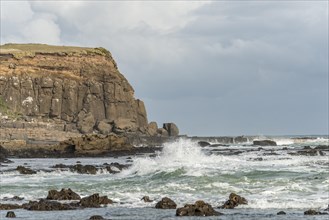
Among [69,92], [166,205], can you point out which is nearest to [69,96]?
[69,92]

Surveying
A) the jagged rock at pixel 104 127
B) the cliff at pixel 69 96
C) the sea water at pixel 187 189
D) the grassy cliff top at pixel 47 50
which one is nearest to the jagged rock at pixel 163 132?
the cliff at pixel 69 96

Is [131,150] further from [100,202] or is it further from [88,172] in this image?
[100,202]

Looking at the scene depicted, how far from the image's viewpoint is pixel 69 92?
359 ft

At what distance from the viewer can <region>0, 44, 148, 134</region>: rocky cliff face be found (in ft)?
350

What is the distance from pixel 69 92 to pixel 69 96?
2.35 ft

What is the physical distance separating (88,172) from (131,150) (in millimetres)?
34924

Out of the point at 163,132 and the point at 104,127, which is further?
the point at 163,132

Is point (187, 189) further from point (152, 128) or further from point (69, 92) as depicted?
point (152, 128)

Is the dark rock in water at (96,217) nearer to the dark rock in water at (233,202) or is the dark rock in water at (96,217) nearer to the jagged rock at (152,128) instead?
the dark rock in water at (233,202)

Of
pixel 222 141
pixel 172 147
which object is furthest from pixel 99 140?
pixel 222 141

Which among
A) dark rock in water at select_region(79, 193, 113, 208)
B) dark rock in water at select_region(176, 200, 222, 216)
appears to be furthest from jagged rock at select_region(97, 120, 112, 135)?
dark rock in water at select_region(176, 200, 222, 216)

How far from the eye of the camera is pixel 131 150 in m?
73.9

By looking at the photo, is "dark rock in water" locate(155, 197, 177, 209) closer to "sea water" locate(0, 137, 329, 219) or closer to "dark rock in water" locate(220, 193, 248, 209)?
"sea water" locate(0, 137, 329, 219)

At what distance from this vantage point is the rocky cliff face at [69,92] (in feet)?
350
